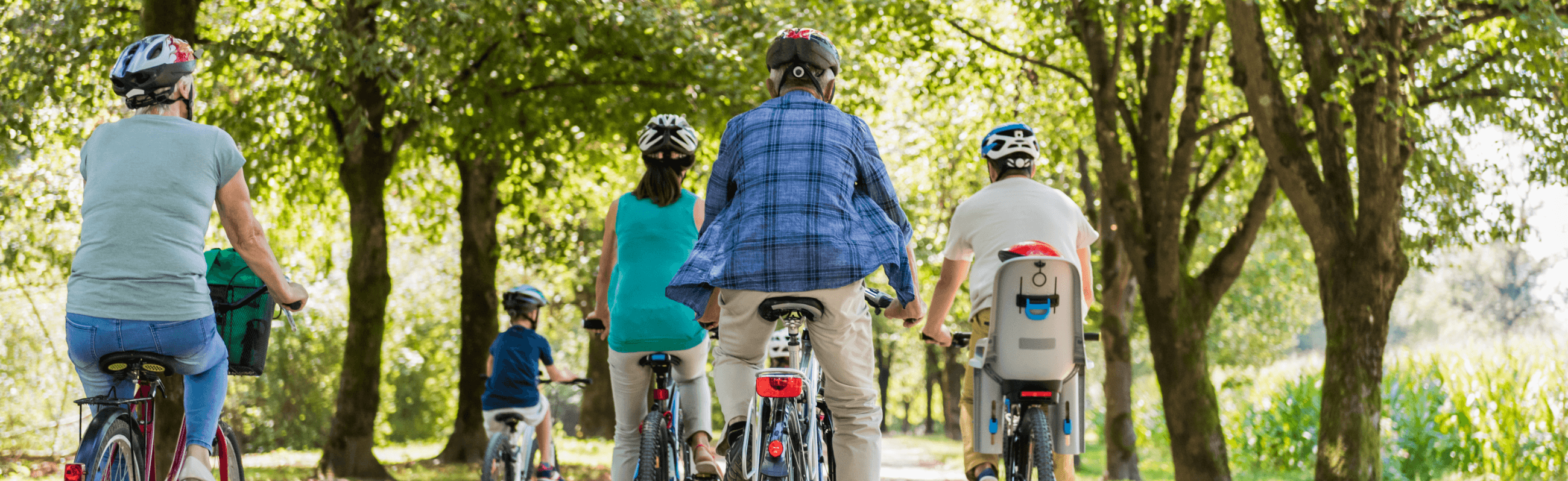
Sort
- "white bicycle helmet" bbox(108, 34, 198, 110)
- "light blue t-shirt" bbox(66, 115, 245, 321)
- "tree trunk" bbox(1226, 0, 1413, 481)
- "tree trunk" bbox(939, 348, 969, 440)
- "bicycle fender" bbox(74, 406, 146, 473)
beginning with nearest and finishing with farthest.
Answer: "bicycle fender" bbox(74, 406, 146, 473) < "light blue t-shirt" bbox(66, 115, 245, 321) < "white bicycle helmet" bbox(108, 34, 198, 110) < "tree trunk" bbox(1226, 0, 1413, 481) < "tree trunk" bbox(939, 348, 969, 440)

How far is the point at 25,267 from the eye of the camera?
14383 mm

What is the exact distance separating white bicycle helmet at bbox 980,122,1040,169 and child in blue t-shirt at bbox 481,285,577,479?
3484 millimetres

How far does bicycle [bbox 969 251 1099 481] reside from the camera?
457cm

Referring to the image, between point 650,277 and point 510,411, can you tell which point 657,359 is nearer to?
point 650,277

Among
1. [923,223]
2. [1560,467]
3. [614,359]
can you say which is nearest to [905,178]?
[923,223]

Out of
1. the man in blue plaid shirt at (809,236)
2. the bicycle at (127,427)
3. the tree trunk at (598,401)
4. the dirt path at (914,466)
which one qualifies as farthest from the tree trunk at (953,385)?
the bicycle at (127,427)

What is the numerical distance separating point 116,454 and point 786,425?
2.13m

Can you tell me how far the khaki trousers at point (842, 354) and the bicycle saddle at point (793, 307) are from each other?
3cm

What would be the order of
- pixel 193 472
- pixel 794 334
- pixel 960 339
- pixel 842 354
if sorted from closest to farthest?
pixel 193 472 → pixel 842 354 → pixel 794 334 → pixel 960 339

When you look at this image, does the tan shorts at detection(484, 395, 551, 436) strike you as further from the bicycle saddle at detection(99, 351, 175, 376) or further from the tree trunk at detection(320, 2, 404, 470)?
the tree trunk at detection(320, 2, 404, 470)

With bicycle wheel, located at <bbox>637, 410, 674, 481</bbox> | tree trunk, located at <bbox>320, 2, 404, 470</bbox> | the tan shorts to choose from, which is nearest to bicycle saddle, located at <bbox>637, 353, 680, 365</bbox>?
bicycle wheel, located at <bbox>637, 410, 674, 481</bbox>

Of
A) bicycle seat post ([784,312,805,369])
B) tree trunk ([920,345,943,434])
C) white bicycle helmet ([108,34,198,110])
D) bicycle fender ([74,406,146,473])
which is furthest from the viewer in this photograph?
tree trunk ([920,345,943,434])

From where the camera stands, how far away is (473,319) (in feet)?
48.4

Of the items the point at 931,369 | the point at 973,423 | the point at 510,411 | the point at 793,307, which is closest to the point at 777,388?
the point at 793,307
